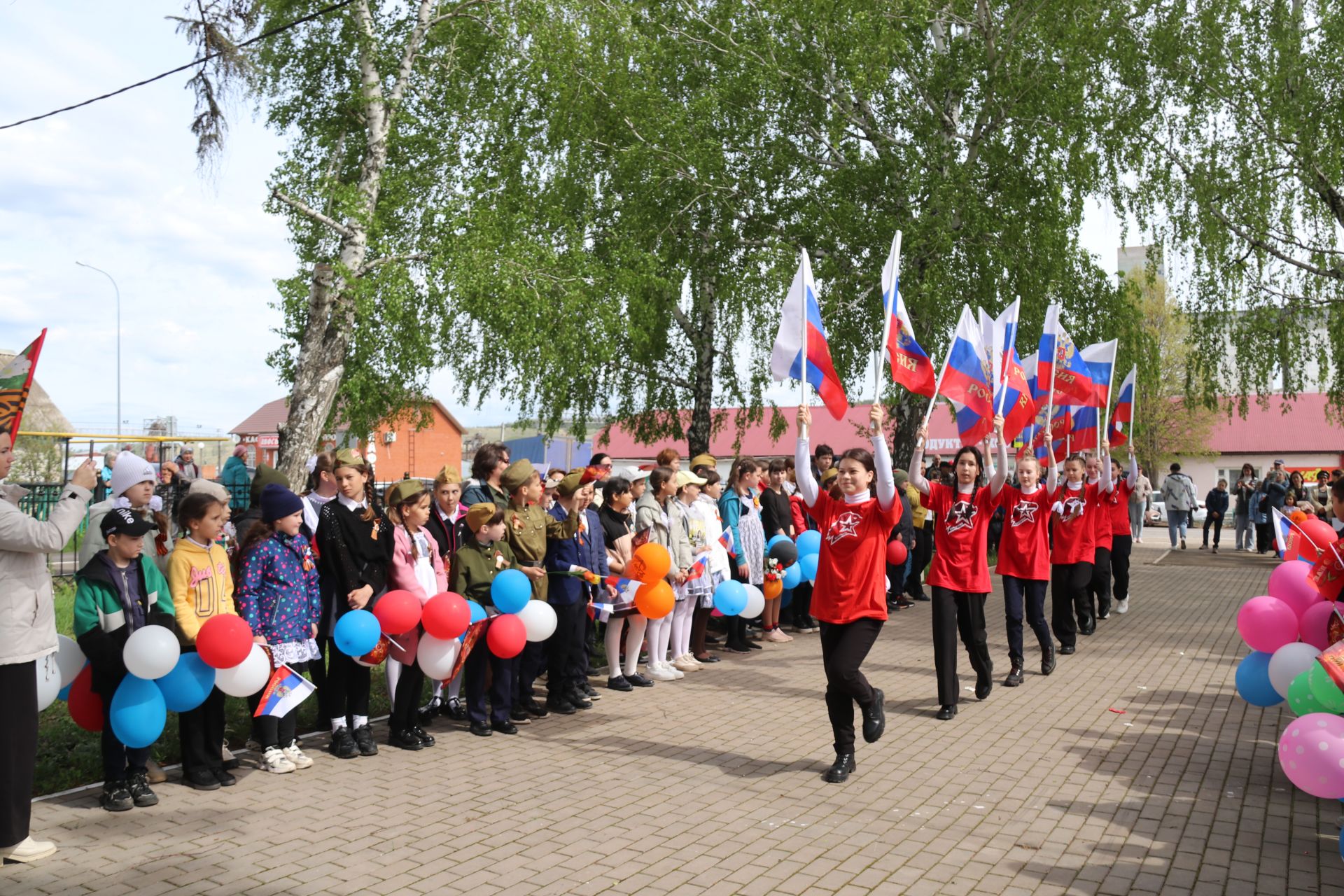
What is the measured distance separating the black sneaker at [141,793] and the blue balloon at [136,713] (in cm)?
29

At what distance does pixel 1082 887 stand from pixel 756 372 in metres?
18.2

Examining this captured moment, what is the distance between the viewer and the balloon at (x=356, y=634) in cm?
655

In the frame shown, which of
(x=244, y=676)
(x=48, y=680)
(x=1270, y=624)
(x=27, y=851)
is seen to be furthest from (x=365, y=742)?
(x=1270, y=624)

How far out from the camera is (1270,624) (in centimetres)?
634

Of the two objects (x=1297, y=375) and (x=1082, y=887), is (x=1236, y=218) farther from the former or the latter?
(x=1082, y=887)

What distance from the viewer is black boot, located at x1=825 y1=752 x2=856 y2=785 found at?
6.40 metres

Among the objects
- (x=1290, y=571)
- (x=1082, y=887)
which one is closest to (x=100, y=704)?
(x=1082, y=887)

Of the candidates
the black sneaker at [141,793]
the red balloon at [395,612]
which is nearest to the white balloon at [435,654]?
the red balloon at [395,612]

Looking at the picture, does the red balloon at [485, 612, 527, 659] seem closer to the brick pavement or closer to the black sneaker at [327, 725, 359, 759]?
the brick pavement

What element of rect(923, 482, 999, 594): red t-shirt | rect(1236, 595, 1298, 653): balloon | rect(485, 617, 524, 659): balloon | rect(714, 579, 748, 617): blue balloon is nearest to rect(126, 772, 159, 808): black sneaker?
rect(485, 617, 524, 659): balloon

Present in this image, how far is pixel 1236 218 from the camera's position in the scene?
2086 cm

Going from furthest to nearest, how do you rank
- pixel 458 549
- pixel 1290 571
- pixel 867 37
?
pixel 867 37
pixel 458 549
pixel 1290 571

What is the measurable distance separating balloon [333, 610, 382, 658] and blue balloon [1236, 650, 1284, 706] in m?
5.16

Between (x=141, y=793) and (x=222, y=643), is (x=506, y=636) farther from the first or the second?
(x=141, y=793)
